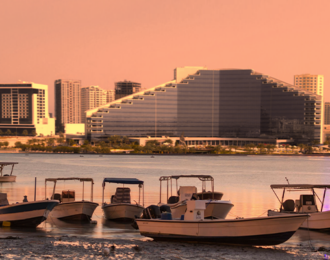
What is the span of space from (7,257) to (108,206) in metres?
13.1

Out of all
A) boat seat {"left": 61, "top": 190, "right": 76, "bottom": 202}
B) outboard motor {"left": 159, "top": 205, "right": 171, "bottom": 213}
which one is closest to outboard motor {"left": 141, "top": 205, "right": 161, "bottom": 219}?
outboard motor {"left": 159, "top": 205, "right": 171, "bottom": 213}

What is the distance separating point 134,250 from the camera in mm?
25547

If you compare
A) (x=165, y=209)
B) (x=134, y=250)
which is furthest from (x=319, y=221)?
(x=134, y=250)

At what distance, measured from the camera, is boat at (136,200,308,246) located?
25.1m

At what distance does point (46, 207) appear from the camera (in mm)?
31469

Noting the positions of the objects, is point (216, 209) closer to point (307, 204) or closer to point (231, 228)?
point (231, 228)

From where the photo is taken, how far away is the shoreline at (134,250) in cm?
2411

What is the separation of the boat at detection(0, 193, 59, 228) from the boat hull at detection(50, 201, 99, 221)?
12.4ft

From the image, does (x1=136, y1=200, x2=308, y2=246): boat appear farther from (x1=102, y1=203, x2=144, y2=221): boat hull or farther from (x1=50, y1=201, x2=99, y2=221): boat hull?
(x1=50, y1=201, x2=99, y2=221): boat hull

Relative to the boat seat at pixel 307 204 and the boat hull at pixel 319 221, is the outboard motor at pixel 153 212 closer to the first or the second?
the boat hull at pixel 319 221

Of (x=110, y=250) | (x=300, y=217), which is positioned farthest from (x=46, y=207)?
(x=300, y=217)

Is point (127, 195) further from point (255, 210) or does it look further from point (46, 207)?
point (255, 210)

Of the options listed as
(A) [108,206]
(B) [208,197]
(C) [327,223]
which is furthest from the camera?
(B) [208,197]

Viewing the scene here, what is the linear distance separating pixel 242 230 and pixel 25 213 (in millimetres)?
14856
